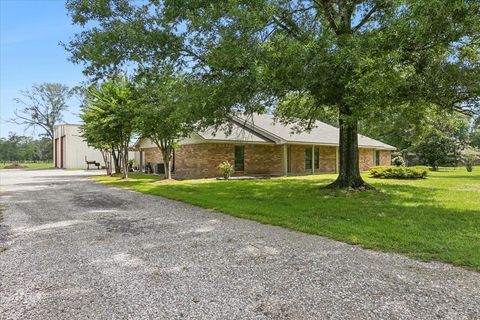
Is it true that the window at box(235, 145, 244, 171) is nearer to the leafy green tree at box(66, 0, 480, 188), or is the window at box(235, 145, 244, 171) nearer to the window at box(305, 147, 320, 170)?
the window at box(305, 147, 320, 170)

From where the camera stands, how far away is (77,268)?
4.45 meters

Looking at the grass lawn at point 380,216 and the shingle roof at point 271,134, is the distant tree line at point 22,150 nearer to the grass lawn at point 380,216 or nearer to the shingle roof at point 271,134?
the shingle roof at point 271,134

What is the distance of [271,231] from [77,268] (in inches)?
132

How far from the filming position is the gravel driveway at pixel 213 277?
10.6 feet

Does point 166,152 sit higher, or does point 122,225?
point 166,152

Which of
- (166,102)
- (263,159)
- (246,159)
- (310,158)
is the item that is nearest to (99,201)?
(166,102)

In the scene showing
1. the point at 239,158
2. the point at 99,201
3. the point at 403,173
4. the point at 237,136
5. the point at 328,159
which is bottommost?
the point at 99,201

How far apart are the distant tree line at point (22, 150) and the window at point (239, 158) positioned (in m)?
65.4

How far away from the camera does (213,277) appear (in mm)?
4078

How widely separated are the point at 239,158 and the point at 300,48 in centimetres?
1508

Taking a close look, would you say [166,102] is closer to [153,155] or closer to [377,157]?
[153,155]

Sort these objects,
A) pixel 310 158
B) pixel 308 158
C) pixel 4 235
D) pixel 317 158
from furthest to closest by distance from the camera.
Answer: pixel 317 158 < pixel 310 158 < pixel 308 158 < pixel 4 235

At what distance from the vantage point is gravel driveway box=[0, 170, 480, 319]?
3229 mm

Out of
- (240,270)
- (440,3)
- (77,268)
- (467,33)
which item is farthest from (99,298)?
(467,33)
